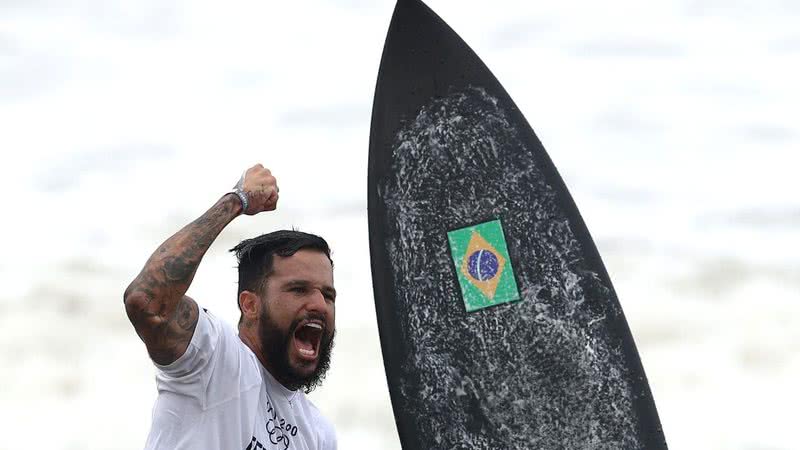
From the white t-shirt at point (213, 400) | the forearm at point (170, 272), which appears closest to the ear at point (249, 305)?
the white t-shirt at point (213, 400)

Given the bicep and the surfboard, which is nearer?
the bicep

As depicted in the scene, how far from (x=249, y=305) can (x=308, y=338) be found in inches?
12.2

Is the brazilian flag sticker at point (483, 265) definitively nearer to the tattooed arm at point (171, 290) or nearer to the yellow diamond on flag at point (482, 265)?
the yellow diamond on flag at point (482, 265)

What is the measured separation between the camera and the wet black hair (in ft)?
15.1

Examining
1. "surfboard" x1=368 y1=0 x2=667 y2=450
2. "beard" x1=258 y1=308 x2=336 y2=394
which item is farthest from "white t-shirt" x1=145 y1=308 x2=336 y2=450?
"surfboard" x1=368 y1=0 x2=667 y2=450

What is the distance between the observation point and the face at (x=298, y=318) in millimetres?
4441

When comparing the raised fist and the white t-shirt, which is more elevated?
the raised fist

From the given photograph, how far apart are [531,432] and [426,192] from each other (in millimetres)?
1173

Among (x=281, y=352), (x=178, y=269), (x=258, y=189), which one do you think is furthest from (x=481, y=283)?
(x=178, y=269)

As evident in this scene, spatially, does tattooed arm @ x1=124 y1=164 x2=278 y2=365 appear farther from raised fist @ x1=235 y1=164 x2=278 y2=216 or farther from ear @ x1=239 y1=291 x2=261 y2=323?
ear @ x1=239 y1=291 x2=261 y2=323

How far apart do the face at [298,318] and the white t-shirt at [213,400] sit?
0.16 m

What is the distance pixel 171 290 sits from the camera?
378 cm

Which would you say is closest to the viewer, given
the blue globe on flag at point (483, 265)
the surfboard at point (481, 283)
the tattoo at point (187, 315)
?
the tattoo at point (187, 315)

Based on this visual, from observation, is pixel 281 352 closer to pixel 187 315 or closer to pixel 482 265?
pixel 187 315
